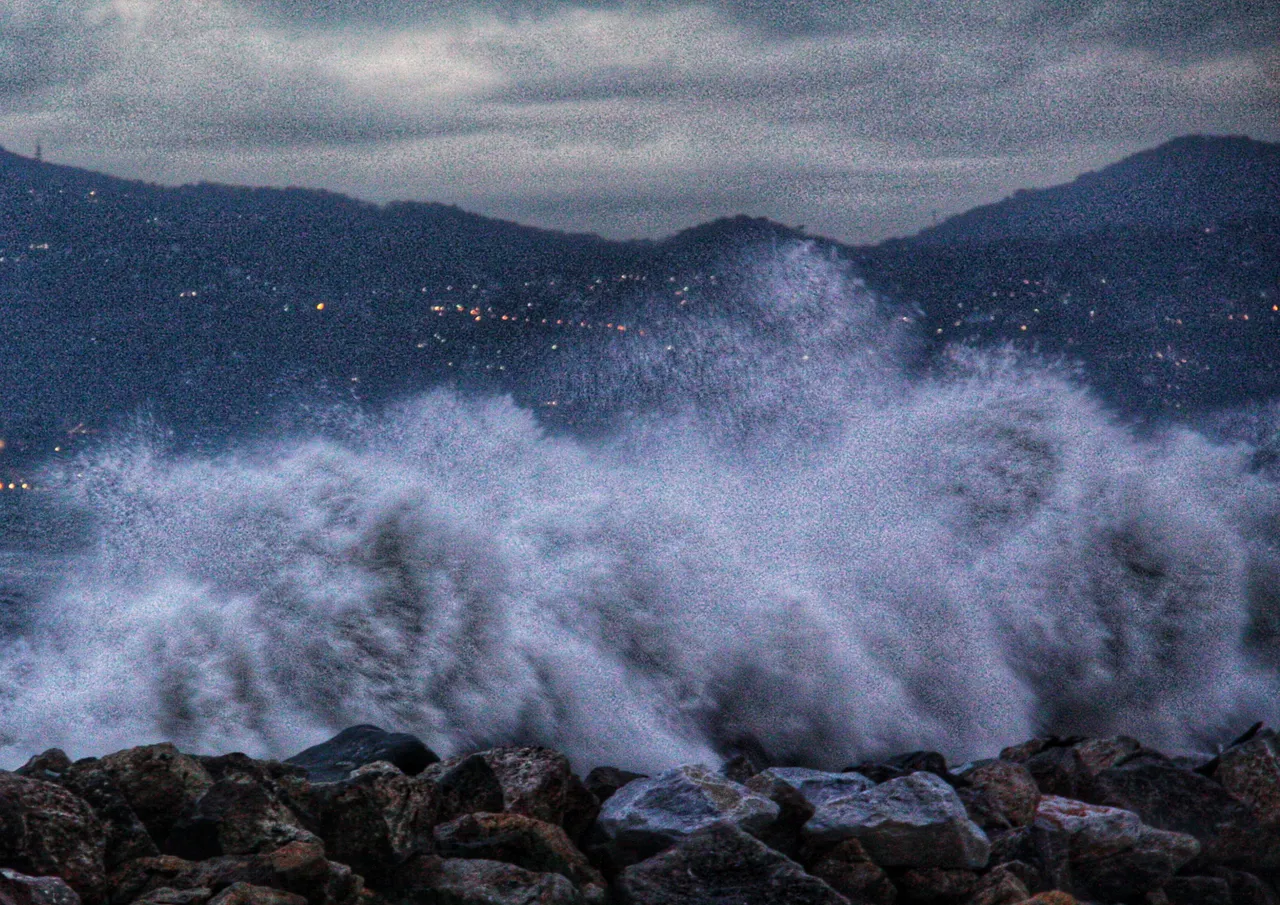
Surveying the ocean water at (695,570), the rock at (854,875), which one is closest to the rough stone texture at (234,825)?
the rock at (854,875)

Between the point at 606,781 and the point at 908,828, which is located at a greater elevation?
the point at 908,828

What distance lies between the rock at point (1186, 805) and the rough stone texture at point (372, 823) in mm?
1654

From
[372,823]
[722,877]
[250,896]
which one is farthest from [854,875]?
[250,896]

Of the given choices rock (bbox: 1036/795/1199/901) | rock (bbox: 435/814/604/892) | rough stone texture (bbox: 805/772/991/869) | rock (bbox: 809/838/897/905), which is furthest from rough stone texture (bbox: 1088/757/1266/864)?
rock (bbox: 435/814/604/892)

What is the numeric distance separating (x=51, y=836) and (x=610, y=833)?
1079 millimetres

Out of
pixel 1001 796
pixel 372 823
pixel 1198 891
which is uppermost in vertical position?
pixel 372 823

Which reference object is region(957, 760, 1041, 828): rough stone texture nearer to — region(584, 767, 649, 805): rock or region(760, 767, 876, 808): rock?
region(760, 767, 876, 808): rock

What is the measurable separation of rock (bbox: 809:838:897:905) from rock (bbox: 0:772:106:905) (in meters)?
1.35

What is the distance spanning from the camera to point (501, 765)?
288cm

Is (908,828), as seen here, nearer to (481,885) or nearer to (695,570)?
(481,885)

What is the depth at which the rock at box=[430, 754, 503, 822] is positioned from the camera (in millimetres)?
2666

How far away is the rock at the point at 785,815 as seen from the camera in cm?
263

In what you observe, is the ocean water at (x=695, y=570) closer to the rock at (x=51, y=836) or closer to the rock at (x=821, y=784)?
the rock at (x=821, y=784)

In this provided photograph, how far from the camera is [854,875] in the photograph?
2.54m
